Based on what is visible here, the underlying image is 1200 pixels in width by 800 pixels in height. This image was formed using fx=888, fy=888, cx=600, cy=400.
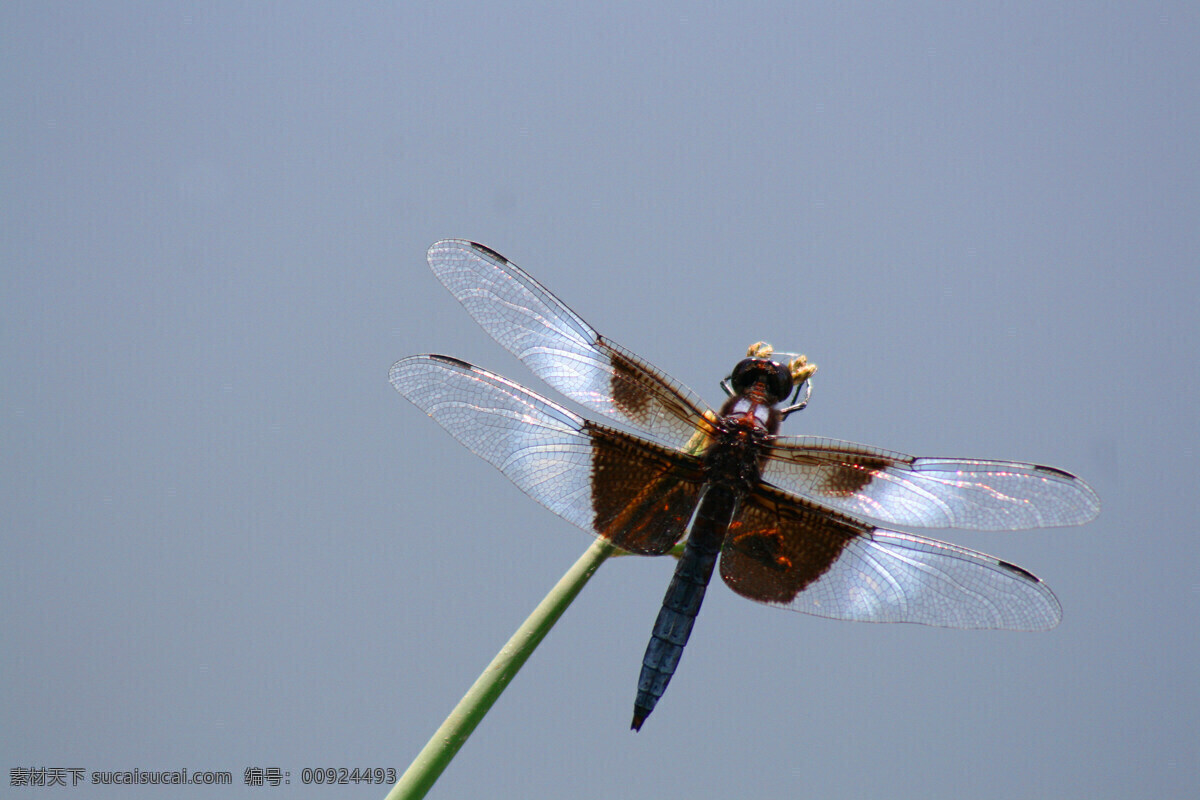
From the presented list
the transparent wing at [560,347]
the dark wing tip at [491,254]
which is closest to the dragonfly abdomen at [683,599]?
the transparent wing at [560,347]

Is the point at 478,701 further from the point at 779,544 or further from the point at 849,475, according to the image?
the point at 849,475

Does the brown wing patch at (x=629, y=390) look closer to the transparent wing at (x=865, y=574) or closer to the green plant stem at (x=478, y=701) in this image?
the transparent wing at (x=865, y=574)

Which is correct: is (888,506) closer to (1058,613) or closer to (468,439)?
(1058,613)

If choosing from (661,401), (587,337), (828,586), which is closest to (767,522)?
(828,586)

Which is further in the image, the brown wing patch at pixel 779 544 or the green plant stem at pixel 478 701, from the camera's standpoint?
the brown wing patch at pixel 779 544

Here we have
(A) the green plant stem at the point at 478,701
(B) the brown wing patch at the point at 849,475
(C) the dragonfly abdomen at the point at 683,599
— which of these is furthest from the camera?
(B) the brown wing patch at the point at 849,475

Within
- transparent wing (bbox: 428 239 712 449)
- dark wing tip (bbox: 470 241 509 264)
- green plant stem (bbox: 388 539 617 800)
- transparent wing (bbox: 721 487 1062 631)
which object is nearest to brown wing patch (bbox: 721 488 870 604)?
transparent wing (bbox: 721 487 1062 631)

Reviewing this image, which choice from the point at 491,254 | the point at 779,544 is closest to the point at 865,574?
the point at 779,544

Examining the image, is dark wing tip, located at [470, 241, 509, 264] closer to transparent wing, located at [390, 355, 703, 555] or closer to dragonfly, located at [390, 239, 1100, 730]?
dragonfly, located at [390, 239, 1100, 730]
